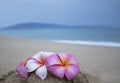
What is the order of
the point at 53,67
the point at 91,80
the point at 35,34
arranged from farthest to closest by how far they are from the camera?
the point at 35,34 < the point at 91,80 < the point at 53,67

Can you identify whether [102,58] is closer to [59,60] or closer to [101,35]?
[59,60]

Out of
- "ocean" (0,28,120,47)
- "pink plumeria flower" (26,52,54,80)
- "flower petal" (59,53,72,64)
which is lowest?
"ocean" (0,28,120,47)

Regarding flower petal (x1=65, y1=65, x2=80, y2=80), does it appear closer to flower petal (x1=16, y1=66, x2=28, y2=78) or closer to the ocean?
flower petal (x1=16, y1=66, x2=28, y2=78)

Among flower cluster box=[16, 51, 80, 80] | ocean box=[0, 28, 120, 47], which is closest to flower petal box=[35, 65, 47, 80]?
flower cluster box=[16, 51, 80, 80]

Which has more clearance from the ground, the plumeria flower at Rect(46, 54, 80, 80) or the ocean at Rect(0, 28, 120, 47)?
the plumeria flower at Rect(46, 54, 80, 80)

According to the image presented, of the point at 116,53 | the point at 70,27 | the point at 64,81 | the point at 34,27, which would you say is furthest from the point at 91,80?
the point at 34,27

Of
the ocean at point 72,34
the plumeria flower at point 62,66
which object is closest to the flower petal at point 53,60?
the plumeria flower at point 62,66

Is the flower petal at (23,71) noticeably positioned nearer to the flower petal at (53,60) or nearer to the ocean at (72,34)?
the flower petal at (53,60)
